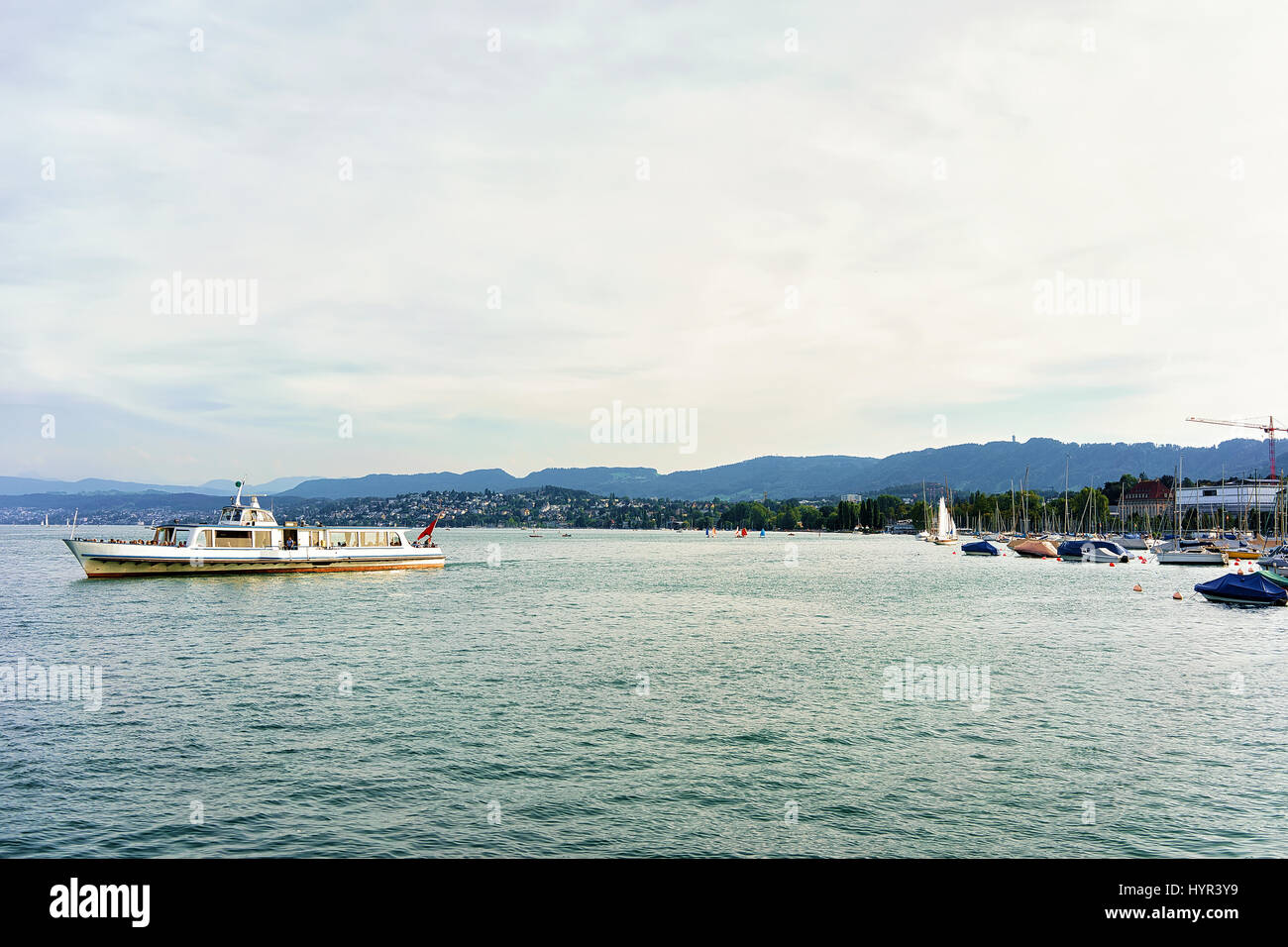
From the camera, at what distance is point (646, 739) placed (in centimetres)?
Answer: 2327

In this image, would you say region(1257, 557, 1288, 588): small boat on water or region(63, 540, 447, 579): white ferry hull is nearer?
region(1257, 557, 1288, 588): small boat on water

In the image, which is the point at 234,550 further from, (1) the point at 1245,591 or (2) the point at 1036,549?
(2) the point at 1036,549

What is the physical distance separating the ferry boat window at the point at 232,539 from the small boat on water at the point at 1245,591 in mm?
86199

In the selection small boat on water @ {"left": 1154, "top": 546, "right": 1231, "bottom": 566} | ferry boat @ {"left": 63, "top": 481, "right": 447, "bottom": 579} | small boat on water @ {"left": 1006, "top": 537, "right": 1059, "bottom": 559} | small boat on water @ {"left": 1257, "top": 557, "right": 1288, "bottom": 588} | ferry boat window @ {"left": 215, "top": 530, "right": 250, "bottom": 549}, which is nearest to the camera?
small boat on water @ {"left": 1257, "top": 557, "right": 1288, "bottom": 588}

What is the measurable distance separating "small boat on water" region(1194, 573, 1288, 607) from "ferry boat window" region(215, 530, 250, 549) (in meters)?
86.2

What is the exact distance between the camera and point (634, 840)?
16.0 metres

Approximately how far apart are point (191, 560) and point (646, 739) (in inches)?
2873

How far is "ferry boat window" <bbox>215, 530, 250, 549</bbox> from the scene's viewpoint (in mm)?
83062

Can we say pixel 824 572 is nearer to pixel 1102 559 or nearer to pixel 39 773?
pixel 1102 559

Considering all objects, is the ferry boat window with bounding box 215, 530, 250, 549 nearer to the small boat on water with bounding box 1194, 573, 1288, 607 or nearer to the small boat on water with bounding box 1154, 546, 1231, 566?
the small boat on water with bounding box 1194, 573, 1288, 607

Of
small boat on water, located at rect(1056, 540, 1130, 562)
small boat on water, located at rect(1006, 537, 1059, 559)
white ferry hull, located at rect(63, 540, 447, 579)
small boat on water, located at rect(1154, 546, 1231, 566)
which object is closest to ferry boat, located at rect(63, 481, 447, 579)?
white ferry hull, located at rect(63, 540, 447, 579)

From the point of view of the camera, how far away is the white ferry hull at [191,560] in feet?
258

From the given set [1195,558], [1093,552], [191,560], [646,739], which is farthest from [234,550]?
[1093,552]
